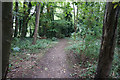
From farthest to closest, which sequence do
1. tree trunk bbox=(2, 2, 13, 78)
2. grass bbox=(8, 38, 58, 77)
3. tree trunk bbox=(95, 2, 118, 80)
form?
grass bbox=(8, 38, 58, 77) < tree trunk bbox=(95, 2, 118, 80) < tree trunk bbox=(2, 2, 13, 78)

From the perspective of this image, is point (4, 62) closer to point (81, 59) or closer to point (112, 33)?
point (112, 33)

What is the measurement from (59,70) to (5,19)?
12.9 ft

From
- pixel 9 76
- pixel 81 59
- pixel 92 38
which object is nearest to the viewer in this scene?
pixel 9 76

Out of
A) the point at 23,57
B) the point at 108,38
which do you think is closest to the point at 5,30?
the point at 108,38

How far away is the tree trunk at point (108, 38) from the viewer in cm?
196

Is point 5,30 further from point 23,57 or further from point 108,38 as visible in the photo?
point 23,57

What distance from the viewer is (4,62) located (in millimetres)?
1388

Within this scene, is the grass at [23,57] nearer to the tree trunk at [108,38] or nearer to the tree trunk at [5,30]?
the tree trunk at [5,30]

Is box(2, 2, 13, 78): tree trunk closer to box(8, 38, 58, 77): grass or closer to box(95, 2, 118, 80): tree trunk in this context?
box(95, 2, 118, 80): tree trunk

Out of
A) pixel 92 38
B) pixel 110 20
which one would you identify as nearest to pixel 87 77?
pixel 92 38

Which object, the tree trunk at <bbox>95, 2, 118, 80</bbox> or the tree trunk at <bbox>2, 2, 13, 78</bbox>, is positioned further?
the tree trunk at <bbox>95, 2, 118, 80</bbox>

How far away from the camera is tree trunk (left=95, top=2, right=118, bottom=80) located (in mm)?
1956

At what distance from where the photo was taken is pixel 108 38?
2027 millimetres

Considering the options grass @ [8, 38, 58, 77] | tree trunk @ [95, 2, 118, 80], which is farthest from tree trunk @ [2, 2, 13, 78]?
grass @ [8, 38, 58, 77]
